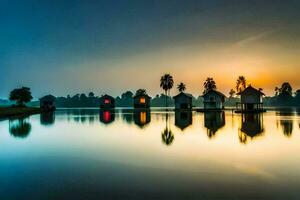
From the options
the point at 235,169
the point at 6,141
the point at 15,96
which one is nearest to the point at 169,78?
the point at 15,96

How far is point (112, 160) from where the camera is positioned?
17578 mm

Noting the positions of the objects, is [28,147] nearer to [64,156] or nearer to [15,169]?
[64,156]

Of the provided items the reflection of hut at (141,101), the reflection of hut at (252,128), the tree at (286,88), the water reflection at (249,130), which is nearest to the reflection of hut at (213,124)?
the water reflection at (249,130)

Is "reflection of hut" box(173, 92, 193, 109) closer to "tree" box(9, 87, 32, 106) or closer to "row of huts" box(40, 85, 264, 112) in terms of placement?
"row of huts" box(40, 85, 264, 112)

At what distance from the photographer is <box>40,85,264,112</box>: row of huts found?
263 feet

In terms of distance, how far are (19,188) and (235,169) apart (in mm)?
9244

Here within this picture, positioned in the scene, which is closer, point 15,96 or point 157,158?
point 157,158

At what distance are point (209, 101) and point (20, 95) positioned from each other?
6660cm

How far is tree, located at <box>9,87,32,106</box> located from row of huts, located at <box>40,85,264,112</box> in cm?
668

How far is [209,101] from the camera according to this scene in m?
93.4

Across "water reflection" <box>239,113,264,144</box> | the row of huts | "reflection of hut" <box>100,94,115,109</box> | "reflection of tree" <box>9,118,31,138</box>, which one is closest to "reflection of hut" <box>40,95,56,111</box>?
the row of huts

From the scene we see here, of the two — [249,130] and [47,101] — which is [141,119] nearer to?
[249,130]

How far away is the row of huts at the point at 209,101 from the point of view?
80.1 meters

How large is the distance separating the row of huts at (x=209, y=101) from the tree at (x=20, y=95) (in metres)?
6.68
